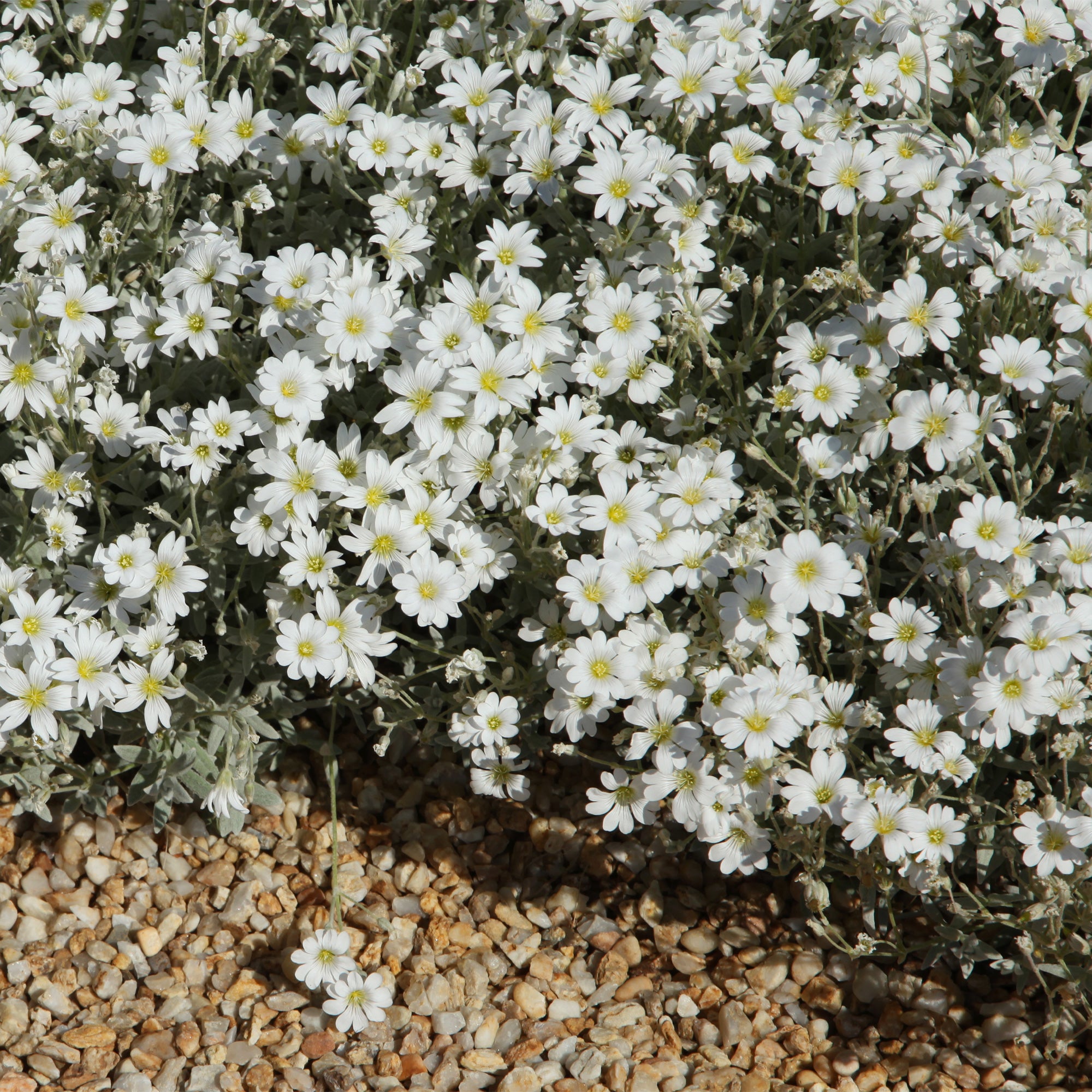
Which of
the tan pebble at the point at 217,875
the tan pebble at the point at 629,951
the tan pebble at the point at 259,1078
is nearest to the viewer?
the tan pebble at the point at 259,1078

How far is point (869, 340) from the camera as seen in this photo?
3.28 m

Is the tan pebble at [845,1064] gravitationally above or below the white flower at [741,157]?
below

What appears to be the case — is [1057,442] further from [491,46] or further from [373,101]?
[373,101]

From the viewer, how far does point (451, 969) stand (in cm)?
338

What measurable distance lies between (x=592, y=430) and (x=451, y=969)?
155cm

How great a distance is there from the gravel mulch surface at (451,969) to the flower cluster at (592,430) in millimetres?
182

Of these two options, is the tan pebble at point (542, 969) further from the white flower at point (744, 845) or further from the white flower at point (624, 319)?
the white flower at point (624, 319)

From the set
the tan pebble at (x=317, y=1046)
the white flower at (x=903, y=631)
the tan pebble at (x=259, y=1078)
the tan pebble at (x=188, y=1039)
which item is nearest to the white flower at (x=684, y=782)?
the white flower at (x=903, y=631)

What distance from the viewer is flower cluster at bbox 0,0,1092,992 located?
9.91 ft

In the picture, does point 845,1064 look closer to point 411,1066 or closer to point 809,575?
point 411,1066

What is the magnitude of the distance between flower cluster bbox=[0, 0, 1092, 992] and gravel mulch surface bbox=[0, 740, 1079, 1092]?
182 mm

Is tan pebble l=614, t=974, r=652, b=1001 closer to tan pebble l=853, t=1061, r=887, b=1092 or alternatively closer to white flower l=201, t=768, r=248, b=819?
tan pebble l=853, t=1061, r=887, b=1092

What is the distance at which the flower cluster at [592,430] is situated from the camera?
3.02 m

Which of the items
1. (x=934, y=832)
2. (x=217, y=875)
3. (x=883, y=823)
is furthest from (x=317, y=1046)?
(x=934, y=832)
